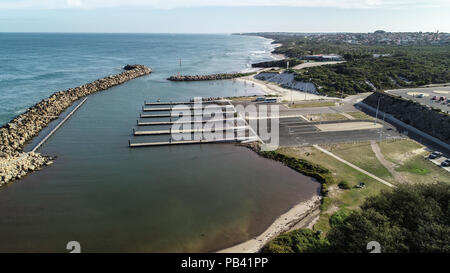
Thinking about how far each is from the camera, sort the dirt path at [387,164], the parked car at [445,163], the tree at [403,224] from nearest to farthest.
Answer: the tree at [403,224] → the dirt path at [387,164] → the parked car at [445,163]

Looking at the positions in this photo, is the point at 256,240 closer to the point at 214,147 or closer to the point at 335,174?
the point at 335,174

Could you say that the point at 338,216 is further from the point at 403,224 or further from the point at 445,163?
the point at 445,163

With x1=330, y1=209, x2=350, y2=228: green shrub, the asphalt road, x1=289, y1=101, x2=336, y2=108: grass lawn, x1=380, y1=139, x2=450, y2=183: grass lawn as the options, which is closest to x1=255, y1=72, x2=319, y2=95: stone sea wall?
x1=289, y1=101, x2=336, y2=108: grass lawn

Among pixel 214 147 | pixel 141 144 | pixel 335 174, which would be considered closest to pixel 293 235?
pixel 335 174

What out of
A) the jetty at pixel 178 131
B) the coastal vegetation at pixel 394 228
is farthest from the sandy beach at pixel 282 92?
the coastal vegetation at pixel 394 228

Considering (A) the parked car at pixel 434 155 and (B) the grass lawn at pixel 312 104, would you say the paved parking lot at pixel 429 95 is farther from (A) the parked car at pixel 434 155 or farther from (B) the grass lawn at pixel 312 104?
(A) the parked car at pixel 434 155

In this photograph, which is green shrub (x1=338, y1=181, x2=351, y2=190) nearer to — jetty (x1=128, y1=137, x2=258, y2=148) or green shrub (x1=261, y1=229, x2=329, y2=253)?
green shrub (x1=261, y1=229, x2=329, y2=253)
